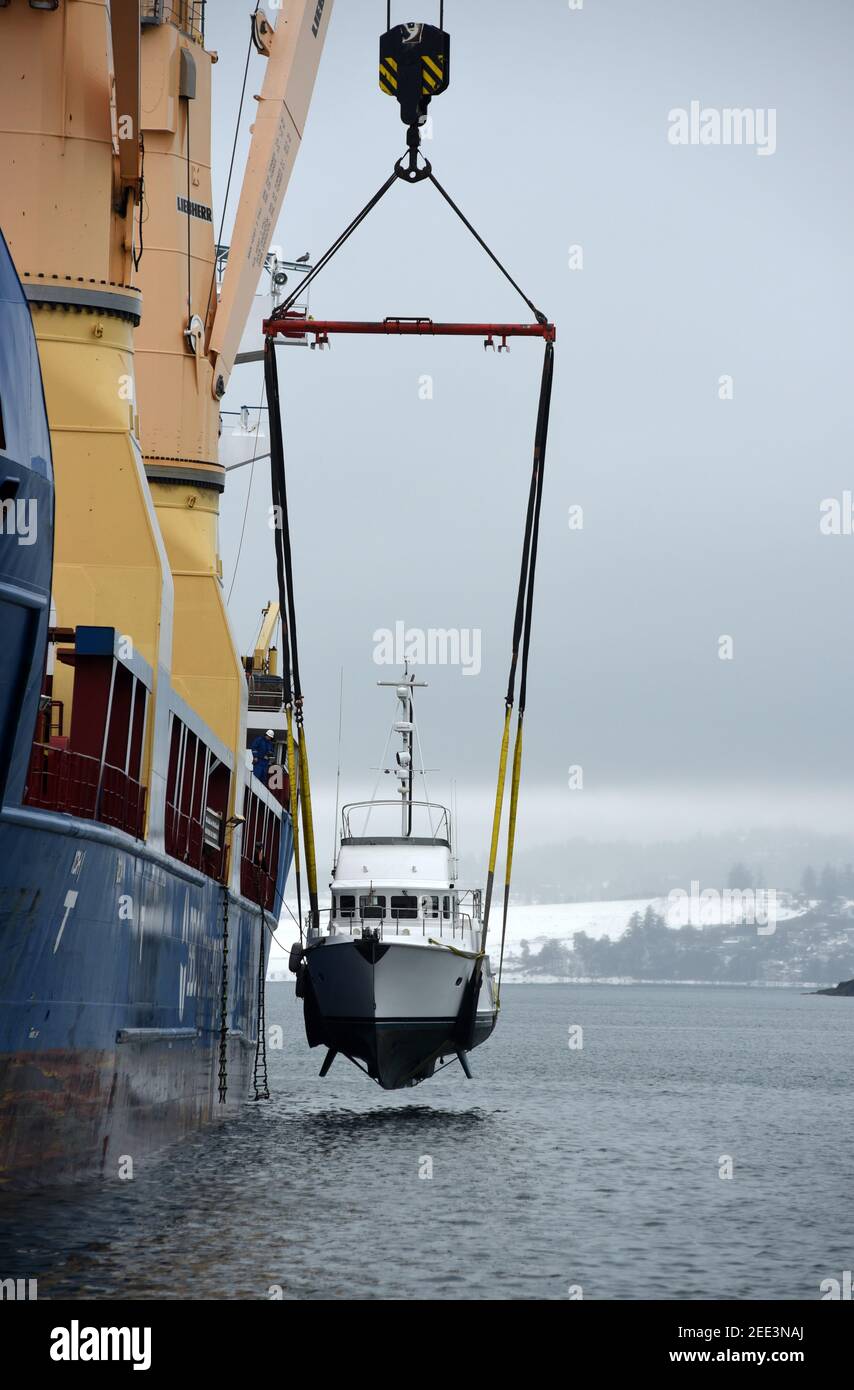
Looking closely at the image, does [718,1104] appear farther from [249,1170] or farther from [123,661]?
[123,661]

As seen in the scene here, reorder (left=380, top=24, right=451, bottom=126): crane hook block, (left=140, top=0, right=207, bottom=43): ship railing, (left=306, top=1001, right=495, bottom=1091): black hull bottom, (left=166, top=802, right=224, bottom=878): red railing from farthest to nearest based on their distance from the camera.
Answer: (left=306, top=1001, right=495, bottom=1091): black hull bottom < (left=140, top=0, right=207, bottom=43): ship railing < (left=166, top=802, right=224, bottom=878): red railing < (left=380, top=24, right=451, bottom=126): crane hook block

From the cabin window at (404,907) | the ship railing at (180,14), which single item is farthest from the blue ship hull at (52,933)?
the ship railing at (180,14)

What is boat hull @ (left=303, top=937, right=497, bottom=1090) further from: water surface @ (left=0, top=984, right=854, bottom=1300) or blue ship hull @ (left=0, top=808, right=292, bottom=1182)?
blue ship hull @ (left=0, top=808, right=292, bottom=1182)

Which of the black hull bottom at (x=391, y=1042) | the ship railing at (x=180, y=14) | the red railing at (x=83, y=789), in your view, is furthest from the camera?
the black hull bottom at (x=391, y=1042)

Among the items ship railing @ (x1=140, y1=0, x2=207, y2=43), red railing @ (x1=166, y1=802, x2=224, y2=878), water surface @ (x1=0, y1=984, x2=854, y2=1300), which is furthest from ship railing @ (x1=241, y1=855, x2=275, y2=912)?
ship railing @ (x1=140, y1=0, x2=207, y2=43)

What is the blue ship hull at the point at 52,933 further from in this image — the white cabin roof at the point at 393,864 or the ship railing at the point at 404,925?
the white cabin roof at the point at 393,864

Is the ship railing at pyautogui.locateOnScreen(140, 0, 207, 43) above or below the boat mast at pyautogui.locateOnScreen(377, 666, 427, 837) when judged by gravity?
above

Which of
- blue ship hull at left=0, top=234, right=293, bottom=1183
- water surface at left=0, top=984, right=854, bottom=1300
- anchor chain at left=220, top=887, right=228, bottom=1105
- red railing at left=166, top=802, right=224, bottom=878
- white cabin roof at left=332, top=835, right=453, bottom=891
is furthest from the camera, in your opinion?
white cabin roof at left=332, top=835, right=453, bottom=891

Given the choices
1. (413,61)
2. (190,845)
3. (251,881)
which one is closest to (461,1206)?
(190,845)

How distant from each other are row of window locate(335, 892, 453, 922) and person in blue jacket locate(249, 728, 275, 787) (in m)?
14.3

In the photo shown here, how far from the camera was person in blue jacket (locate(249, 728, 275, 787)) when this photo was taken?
5428 centimetres

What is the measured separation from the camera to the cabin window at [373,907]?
40.2 meters

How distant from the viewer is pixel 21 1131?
17.9 metres

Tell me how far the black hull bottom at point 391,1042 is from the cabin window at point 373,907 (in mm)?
4017
